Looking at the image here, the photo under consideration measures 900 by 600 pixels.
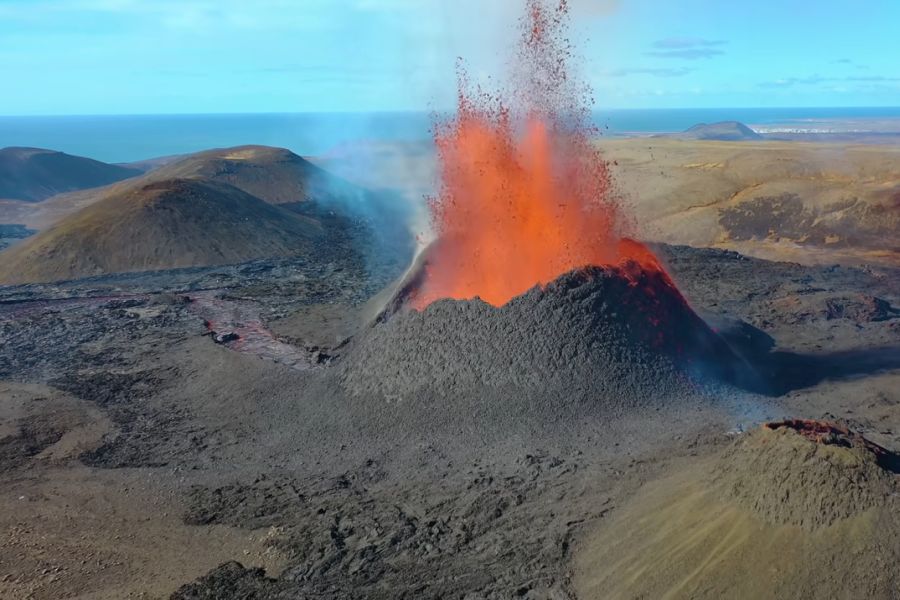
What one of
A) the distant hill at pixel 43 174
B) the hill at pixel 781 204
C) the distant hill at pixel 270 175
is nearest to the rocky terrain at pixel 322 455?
the hill at pixel 781 204

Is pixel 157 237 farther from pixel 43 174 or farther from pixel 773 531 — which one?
pixel 43 174

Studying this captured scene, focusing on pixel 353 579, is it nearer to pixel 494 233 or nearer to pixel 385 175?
pixel 494 233

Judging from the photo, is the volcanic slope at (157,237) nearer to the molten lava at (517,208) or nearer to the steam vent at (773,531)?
the molten lava at (517,208)

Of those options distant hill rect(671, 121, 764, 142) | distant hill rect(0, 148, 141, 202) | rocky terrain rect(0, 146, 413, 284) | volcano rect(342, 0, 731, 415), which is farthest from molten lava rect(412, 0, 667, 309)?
distant hill rect(671, 121, 764, 142)

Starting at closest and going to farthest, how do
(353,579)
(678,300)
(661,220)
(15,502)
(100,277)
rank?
(353,579), (15,502), (678,300), (100,277), (661,220)

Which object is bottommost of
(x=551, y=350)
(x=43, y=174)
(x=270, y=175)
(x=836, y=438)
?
(x=551, y=350)

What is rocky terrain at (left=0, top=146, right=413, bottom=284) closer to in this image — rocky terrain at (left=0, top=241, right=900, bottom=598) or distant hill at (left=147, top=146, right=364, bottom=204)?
distant hill at (left=147, top=146, right=364, bottom=204)

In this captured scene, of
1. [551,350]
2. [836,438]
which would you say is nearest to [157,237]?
[551,350]

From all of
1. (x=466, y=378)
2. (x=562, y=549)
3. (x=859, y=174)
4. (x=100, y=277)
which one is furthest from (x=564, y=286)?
(x=859, y=174)
